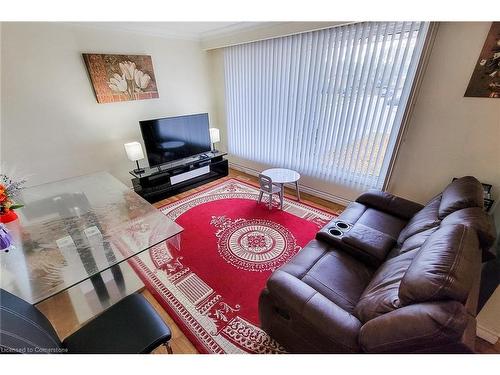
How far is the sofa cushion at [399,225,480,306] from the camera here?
784 mm

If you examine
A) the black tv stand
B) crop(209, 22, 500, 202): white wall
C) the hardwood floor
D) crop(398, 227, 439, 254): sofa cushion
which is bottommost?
the hardwood floor

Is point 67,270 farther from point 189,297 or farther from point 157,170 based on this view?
point 157,170

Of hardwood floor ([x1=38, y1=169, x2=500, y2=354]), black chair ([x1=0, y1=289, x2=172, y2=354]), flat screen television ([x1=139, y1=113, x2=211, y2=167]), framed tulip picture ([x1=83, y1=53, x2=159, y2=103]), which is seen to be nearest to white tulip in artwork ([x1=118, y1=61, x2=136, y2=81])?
framed tulip picture ([x1=83, y1=53, x2=159, y2=103])

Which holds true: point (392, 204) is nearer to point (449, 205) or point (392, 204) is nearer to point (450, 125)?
point (449, 205)

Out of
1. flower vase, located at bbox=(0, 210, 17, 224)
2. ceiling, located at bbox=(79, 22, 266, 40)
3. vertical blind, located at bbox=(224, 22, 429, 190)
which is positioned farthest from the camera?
ceiling, located at bbox=(79, 22, 266, 40)

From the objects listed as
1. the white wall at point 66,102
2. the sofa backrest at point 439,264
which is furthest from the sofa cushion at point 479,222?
the white wall at point 66,102

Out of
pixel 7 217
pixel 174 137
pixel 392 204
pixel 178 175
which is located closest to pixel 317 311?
pixel 392 204

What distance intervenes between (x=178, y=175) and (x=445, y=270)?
313 cm

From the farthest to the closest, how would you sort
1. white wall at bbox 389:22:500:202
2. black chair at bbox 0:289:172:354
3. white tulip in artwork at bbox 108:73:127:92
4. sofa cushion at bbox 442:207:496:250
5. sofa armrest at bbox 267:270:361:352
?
white tulip in artwork at bbox 108:73:127:92, white wall at bbox 389:22:500:202, sofa cushion at bbox 442:207:496:250, sofa armrest at bbox 267:270:361:352, black chair at bbox 0:289:172:354

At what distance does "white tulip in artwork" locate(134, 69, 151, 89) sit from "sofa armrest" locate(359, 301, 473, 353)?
3.58 m

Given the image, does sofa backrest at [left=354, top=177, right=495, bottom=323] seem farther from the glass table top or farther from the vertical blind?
the glass table top

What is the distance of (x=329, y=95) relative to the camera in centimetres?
262

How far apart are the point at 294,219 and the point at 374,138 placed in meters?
1.33
